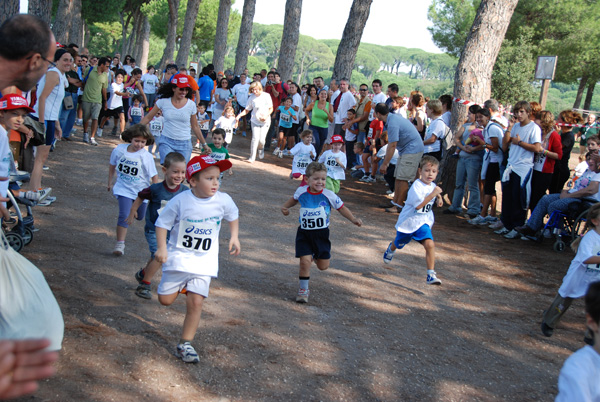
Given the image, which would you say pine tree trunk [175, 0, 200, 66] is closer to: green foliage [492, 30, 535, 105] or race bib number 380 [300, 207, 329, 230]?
green foliage [492, 30, 535, 105]

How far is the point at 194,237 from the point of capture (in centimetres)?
497

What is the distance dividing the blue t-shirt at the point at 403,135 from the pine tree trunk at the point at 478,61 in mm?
1906

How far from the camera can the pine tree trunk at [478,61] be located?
13.3m

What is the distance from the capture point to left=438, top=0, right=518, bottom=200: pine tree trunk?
13.3 meters

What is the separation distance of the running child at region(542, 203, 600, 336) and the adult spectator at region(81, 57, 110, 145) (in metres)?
12.5

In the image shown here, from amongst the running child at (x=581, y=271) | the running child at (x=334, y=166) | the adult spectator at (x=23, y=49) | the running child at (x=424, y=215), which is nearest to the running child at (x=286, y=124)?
the running child at (x=334, y=166)

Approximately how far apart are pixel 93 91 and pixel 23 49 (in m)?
13.5

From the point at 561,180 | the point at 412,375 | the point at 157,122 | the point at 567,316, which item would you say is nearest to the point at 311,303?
the point at 412,375

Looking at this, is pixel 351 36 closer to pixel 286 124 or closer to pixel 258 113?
pixel 286 124

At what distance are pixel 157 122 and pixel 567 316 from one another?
9.87 m

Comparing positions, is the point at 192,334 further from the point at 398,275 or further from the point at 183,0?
the point at 183,0

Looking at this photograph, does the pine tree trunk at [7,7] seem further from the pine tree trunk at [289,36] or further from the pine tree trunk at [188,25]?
the pine tree trunk at [188,25]

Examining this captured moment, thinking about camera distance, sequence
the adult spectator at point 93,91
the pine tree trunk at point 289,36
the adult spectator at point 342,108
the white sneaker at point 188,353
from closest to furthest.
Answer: the white sneaker at point 188,353
the adult spectator at point 93,91
the adult spectator at point 342,108
the pine tree trunk at point 289,36

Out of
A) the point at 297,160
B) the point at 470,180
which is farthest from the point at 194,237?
the point at 470,180
